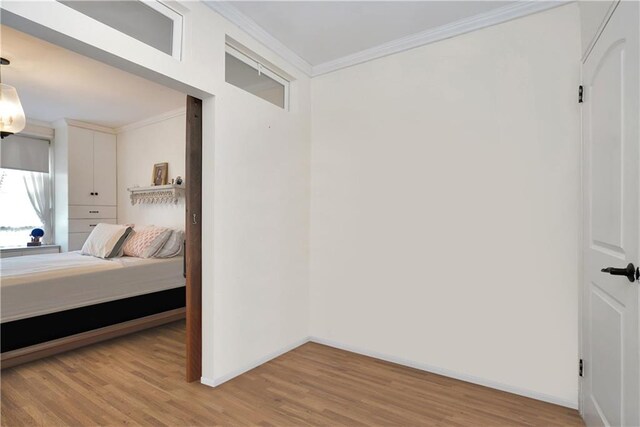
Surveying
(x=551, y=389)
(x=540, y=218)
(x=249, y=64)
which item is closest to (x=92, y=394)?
(x=249, y=64)

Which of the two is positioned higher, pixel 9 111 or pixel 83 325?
pixel 9 111

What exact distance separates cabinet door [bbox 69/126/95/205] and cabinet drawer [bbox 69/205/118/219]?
0.07 meters

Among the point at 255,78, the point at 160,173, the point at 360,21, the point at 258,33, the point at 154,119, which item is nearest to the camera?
the point at 360,21

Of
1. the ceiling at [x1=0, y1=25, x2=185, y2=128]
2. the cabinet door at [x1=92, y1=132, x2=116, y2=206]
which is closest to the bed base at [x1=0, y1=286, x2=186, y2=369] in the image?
the ceiling at [x1=0, y1=25, x2=185, y2=128]

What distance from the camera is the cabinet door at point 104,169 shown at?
5125 millimetres

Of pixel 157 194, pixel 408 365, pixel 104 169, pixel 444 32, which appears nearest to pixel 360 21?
pixel 444 32

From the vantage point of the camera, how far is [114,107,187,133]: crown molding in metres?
4.42

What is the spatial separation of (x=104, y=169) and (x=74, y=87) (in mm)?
1766

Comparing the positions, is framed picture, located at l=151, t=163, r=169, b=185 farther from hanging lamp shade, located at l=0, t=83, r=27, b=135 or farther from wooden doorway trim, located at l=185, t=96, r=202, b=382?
wooden doorway trim, located at l=185, t=96, r=202, b=382

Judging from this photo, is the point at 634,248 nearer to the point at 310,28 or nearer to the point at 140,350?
the point at 310,28

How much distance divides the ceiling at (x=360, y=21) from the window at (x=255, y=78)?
0.60ft

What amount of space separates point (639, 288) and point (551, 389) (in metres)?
1.24

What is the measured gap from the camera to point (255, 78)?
9.02ft

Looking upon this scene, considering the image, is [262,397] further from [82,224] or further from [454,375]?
[82,224]
